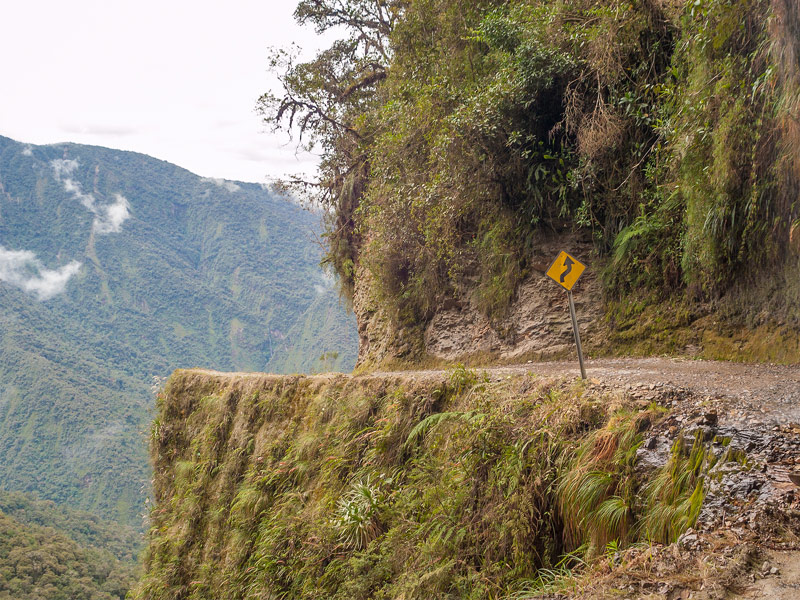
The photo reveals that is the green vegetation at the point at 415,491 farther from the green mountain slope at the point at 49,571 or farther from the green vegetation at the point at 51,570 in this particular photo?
the green mountain slope at the point at 49,571

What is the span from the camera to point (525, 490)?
189 inches

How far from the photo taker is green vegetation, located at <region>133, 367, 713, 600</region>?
4270 mm

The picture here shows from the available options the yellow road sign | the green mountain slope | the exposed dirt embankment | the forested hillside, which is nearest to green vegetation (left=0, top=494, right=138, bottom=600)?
the green mountain slope

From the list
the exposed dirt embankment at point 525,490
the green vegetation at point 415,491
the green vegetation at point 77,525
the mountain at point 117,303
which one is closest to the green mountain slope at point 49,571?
the green vegetation at point 77,525

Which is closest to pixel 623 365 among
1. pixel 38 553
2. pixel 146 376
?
pixel 38 553

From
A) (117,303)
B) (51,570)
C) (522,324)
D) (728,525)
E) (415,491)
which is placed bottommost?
(51,570)

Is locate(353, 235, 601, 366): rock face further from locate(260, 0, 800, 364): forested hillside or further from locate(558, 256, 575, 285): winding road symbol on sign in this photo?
locate(558, 256, 575, 285): winding road symbol on sign

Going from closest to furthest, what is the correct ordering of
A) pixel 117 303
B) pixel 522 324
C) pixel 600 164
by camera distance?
pixel 600 164 → pixel 522 324 → pixel 117 303

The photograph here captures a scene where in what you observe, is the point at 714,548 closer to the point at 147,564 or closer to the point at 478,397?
the point at 478,397

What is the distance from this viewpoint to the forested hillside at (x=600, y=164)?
6266mm

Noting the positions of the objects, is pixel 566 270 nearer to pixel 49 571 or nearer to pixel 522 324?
pixel 522 324

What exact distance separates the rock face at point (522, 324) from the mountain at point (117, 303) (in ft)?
241

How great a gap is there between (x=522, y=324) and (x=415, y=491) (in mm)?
Answer: 5526

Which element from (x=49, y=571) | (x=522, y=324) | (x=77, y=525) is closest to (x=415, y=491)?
(x=522, y=324)
